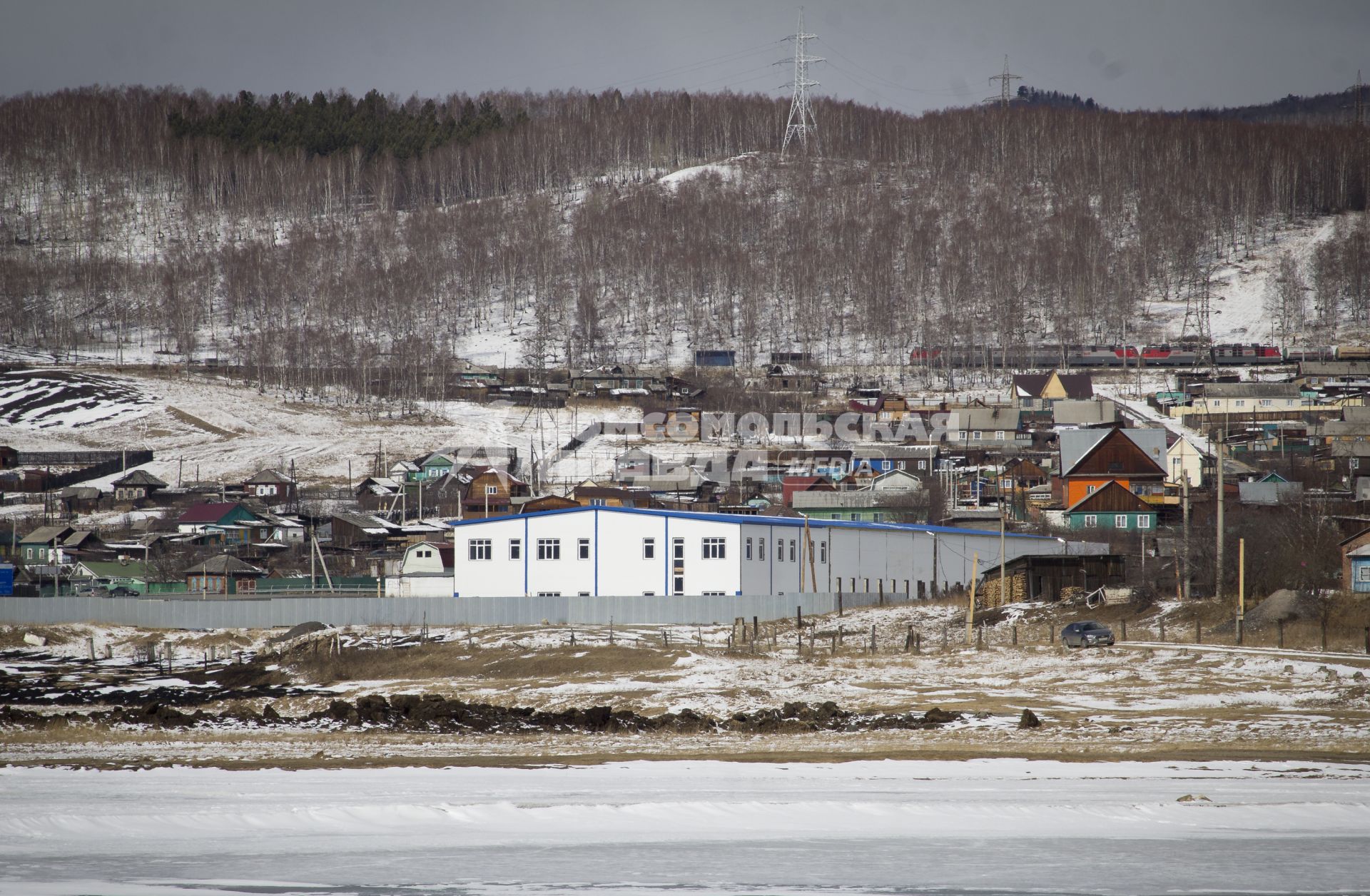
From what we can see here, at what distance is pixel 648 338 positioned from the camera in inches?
6407

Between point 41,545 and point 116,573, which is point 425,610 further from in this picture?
point 41,545

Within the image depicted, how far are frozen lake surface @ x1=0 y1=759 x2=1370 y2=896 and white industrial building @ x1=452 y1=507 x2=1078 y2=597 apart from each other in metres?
31.1

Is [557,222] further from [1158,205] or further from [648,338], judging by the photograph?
[1158,205]

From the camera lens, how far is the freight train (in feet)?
470

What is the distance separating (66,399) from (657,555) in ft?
304

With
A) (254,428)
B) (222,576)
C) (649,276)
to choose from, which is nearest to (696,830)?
(222,576)

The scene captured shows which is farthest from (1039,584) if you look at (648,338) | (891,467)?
(648,338)

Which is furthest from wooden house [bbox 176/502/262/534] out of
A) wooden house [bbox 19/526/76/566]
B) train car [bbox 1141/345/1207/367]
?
train car [bbox 1141/345/1207/367]

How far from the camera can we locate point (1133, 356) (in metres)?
147

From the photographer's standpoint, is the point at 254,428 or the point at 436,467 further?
the point at 254,428

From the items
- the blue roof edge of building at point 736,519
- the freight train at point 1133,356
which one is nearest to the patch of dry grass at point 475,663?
the blue roof edge of building at point 736,519

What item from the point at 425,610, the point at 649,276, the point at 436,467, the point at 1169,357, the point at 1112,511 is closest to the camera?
the point at 425,610

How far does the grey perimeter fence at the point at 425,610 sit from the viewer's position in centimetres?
4856

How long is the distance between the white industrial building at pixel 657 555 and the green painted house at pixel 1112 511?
67.1ft
